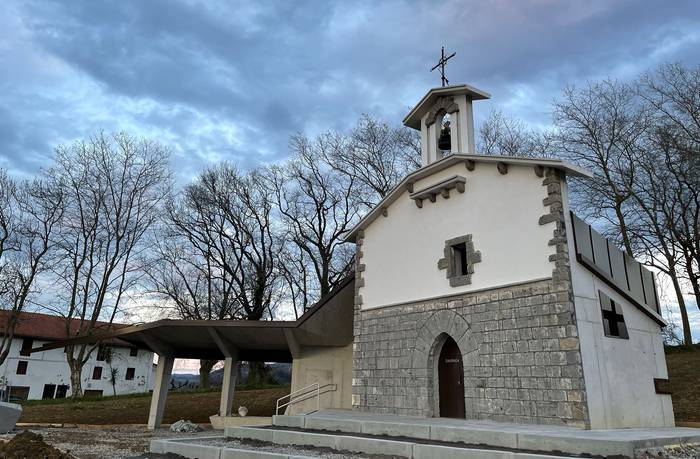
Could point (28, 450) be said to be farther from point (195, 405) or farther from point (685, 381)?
point (685, 381)

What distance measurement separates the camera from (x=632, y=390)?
933cm

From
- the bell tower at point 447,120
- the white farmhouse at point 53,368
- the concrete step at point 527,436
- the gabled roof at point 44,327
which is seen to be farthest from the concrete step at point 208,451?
the white farmhouse at point 53,368

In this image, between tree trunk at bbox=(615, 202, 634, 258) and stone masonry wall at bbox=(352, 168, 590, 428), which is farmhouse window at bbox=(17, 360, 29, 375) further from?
tree trunk at bbox=(615, 202, 634, 258)

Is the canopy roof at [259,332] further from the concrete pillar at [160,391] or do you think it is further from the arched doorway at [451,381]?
the arched doorway at [451,381]

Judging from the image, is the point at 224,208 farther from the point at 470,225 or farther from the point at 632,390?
the point at 632,390

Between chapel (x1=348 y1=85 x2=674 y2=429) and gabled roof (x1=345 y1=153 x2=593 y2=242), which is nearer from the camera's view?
chapel (x1=348 y1=85 x2=674 y2=429)

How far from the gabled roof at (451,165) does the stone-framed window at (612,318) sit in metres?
2.50

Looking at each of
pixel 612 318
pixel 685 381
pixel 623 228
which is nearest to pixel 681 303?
pixel 623 228

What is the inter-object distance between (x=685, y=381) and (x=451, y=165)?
34.4 feet

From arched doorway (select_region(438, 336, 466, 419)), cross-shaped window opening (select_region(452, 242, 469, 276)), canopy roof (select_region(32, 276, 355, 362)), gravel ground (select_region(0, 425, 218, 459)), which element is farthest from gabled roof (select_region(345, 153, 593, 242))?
gravel ground (select_region(0, 425, 218, 459))

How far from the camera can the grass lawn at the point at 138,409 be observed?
17.8 meters

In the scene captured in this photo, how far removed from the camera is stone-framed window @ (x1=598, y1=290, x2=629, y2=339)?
9.38 metres

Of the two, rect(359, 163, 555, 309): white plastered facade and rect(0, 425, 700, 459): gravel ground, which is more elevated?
rect(359, 163, 555, 309): white plastered facade

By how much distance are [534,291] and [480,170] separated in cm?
301
